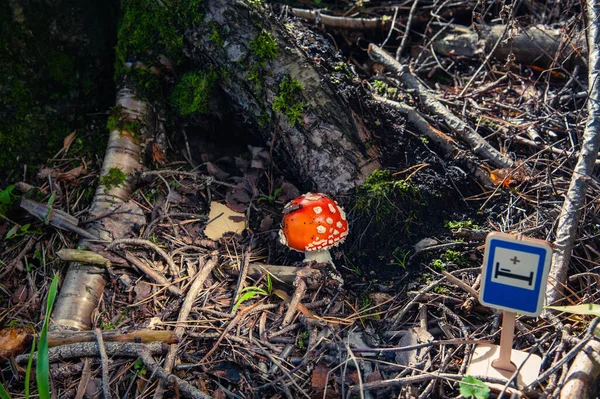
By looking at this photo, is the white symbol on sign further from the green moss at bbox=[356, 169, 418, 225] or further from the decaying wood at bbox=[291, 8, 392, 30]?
the decaying wood at bbox=[291, 8, 392, 30]

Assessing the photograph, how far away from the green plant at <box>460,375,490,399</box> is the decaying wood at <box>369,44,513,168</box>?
1.58 meters

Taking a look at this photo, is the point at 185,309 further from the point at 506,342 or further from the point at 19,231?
the point at 506,342

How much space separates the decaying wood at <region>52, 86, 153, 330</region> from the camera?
2807 mm

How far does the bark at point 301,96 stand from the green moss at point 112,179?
1.01 metres

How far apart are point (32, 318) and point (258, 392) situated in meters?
1.45

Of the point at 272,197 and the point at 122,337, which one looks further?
the point at 272,197

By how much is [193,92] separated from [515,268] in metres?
2.55

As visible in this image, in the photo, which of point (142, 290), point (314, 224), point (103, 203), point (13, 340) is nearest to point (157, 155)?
point (103, 203)

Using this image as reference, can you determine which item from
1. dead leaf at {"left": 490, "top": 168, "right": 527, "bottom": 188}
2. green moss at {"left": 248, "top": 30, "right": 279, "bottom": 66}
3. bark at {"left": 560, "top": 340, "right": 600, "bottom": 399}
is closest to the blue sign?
bark at {"left": 560, "top": 340, "right": 600, "bottom": 399}

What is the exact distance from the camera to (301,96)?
3.26m

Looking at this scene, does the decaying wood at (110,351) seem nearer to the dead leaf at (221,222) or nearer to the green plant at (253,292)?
the green plant at (253,292)

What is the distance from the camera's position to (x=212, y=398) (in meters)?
2.33

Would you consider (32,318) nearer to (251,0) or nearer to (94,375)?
(94,375)

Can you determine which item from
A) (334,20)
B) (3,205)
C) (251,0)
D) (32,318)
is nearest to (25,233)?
(3,205)
